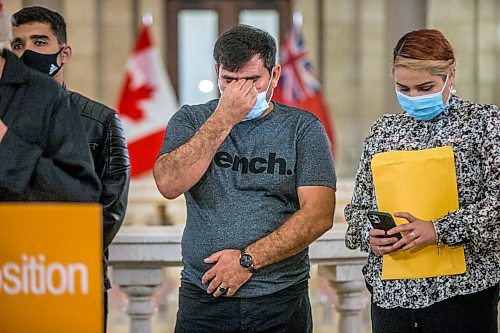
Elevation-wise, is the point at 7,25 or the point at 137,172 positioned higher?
the point at 7,25

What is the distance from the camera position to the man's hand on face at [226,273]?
9.63 feet

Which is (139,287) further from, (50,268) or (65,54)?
(50,268)

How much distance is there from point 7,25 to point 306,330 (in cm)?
131

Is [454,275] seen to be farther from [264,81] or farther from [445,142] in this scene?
[264,81]

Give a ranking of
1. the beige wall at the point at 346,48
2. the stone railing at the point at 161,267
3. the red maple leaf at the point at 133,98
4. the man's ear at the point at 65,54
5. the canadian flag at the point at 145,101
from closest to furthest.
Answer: the man's ear at the point at 65,54
the stone railing at the point at 161,267
the canadian flag at the point at 145,101
the red maple leaf at the point at 133,98
the beige wall at the point at 346,48

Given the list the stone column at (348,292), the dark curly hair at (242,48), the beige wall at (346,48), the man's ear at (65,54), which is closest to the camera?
the dark curly hair at (242,48)

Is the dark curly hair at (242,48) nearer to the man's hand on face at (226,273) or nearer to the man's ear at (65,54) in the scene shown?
the man's hand on face at (226,273)

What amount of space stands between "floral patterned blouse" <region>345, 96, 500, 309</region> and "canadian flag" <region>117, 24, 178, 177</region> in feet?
24.4

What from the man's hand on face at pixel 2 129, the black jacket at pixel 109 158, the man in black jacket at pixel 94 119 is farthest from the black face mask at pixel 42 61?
the man's hand on face at pixel 2 129

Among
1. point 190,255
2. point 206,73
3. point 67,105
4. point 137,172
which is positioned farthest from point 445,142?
point 206,73

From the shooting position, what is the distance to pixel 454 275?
2.92 meters

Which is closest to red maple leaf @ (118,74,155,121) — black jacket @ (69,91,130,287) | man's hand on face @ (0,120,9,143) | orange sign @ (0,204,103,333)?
black jacket @ (69,91,130,287)

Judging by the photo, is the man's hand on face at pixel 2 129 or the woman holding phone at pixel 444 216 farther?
the woman holding phone at pixel 444 216

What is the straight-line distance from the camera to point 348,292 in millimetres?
4172
